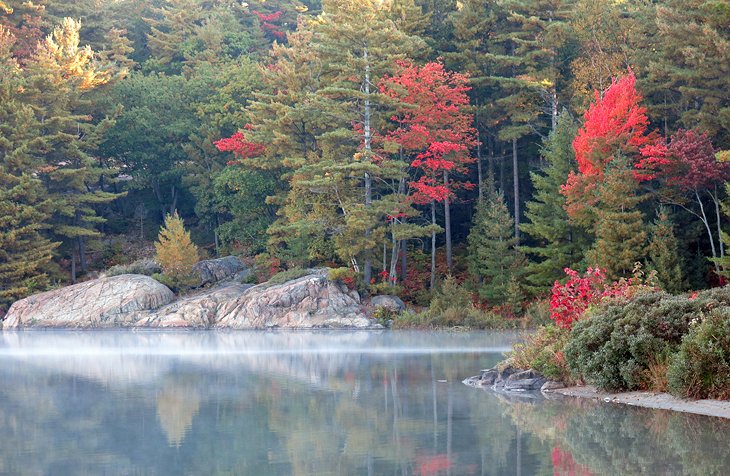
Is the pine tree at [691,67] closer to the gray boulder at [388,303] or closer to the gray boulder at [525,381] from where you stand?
the gray boulder at [388,303]

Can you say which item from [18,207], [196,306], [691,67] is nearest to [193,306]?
[196,306]

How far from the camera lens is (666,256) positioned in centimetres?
3253

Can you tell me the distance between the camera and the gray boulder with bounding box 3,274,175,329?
39719 mm

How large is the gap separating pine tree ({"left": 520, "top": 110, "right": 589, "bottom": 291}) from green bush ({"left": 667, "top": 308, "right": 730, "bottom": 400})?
72.8ft

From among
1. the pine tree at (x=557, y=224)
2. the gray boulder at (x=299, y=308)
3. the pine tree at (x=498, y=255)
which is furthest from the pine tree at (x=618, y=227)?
the gray boulder at (x=299, y=308)

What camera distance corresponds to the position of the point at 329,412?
1410 centimetres

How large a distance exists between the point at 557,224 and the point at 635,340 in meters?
21.9

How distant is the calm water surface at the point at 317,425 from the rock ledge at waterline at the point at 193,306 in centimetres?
1539

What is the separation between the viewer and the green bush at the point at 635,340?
15.2 meters

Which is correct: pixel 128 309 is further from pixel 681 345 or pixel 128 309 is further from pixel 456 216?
pixel 681 345

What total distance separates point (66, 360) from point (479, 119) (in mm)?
24773

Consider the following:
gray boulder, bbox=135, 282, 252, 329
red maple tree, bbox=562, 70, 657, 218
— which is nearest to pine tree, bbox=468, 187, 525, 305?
red maple tree, bbox=562, 70, 657, 218

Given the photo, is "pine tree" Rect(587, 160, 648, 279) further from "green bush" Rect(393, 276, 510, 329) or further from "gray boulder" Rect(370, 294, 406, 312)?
"gray boulder" Rect(370, 294, 406, 312)

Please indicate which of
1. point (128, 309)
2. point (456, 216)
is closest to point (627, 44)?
point (456, 216)
